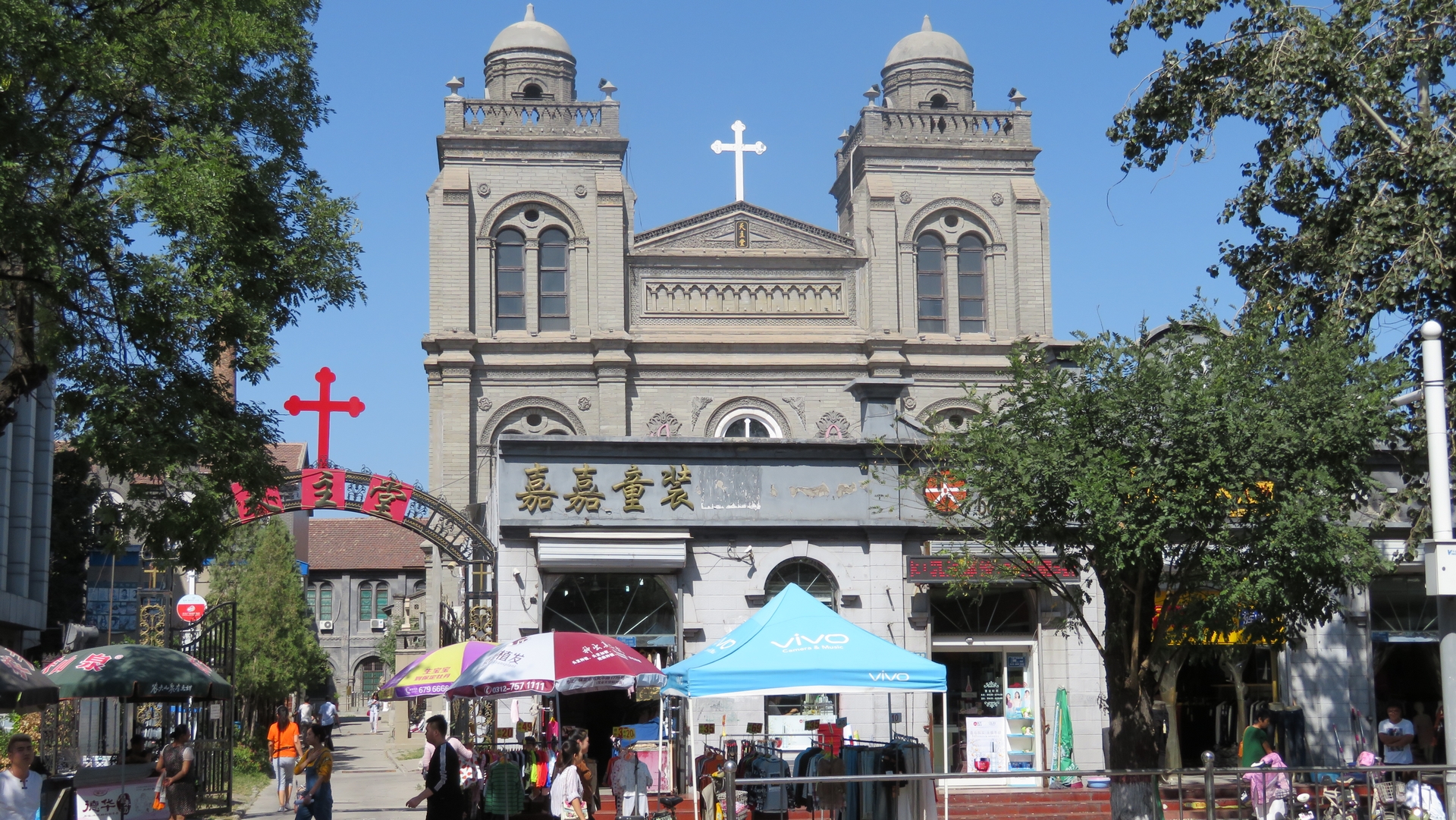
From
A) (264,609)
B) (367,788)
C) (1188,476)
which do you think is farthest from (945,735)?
(264,609)

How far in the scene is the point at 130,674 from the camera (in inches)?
669

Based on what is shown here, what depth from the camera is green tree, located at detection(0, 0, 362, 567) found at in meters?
11.9

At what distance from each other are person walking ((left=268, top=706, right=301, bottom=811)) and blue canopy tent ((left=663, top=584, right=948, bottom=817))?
9.59 m

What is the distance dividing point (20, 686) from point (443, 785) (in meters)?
3.53

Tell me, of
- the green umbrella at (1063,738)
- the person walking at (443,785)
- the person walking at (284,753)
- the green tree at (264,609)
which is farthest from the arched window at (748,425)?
the person walking at (443,785)

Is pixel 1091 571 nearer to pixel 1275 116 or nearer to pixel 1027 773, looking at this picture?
pixel 1275 116

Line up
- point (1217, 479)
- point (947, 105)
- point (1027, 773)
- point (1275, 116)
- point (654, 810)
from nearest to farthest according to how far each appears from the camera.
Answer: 1. point (1027, 773)
2. point (1217, 479)
3. point (1275, 116)
4. point (654, 810)
5. point (947, 105)

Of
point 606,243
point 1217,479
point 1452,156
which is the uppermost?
point 606,243

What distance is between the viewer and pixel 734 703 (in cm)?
2083

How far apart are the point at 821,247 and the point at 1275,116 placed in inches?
931

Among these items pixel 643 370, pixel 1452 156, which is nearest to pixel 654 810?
pixel 1452 156

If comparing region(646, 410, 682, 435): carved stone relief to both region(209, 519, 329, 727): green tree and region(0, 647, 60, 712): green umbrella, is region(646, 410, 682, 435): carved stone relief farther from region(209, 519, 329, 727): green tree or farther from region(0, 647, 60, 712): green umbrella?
region(0, 647, 60, 712): green umbrella

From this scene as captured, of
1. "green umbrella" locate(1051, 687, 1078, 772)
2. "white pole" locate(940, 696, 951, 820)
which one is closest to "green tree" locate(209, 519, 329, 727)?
"white pole" locate(940, 696, 951, 820)

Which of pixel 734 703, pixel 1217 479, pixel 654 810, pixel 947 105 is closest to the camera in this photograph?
pixel 1217 479
